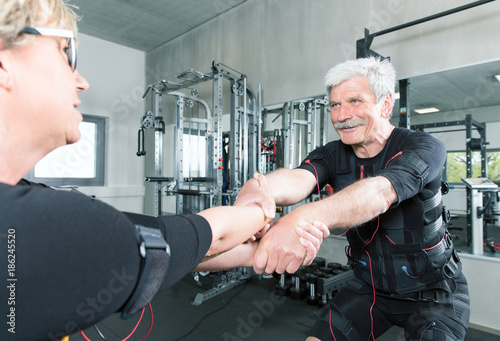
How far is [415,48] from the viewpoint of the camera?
3.06 metres

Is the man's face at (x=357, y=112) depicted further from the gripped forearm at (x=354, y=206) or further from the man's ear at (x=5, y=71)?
the man's ear at (x=5, y=71)

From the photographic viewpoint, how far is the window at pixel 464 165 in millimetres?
4301

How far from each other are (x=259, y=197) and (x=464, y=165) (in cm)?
430

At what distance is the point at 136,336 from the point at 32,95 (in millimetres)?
2478

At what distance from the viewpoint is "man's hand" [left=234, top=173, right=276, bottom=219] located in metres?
1.18

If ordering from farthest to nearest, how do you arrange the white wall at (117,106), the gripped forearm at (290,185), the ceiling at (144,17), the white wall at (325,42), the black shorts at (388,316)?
1. the white wall at (117,106)
2. the ceiling at (144,17)
3. the white wall at (325,42)
4. the gripped forearm at (290,185)
5. the black shorts at (388,316)

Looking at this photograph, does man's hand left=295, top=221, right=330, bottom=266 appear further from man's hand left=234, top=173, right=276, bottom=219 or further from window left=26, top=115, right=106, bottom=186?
window left=26, top=115, right=106, bottom=186

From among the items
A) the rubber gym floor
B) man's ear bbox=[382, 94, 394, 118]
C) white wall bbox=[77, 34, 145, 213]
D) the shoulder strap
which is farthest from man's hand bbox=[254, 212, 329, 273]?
white wall bbox=[77, 34, 145, 213]

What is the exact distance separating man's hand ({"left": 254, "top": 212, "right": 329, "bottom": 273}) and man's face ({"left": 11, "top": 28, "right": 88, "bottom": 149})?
75 cm

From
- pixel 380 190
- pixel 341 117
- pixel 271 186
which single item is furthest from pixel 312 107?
pixel 380 190

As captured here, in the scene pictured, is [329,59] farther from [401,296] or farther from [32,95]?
[32,95]

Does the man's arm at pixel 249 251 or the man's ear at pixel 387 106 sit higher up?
the man's ear at pixel 387 106

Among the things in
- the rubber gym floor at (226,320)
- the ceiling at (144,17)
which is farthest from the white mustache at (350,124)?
the ceiling at (144,17)

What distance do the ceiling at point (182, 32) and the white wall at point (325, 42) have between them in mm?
182
